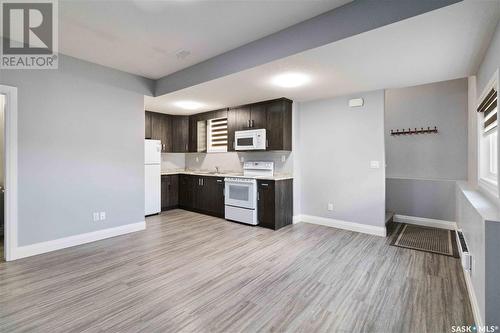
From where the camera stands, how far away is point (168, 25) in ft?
8.25

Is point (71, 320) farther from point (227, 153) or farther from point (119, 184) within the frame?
point (227, 153)

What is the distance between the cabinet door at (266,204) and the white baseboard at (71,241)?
84.4 inches

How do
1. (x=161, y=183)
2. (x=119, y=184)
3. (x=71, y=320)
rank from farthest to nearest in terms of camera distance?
(x=161, y=183) < (x=119, y=184) < (x=71, y=320)

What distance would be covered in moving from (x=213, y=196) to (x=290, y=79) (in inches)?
118

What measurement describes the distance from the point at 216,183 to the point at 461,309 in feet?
13.5

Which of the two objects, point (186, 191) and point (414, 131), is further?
point (186, 191)

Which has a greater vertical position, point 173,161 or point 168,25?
point 168,25

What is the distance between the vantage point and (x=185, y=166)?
6824 mm

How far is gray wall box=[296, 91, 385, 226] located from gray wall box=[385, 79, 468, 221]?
51.2 inches

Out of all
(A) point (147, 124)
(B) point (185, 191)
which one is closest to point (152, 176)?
(B) point (185, 191)

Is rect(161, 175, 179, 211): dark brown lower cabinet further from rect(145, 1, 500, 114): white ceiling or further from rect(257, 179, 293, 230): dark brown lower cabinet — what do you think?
rect(257, 179, 293, 230): dark brown lower cabinet

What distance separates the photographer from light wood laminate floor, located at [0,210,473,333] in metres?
1.80

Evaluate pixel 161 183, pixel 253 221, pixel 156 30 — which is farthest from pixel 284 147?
pixel 161 183

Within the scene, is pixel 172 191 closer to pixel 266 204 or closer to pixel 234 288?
pixel 266 204
